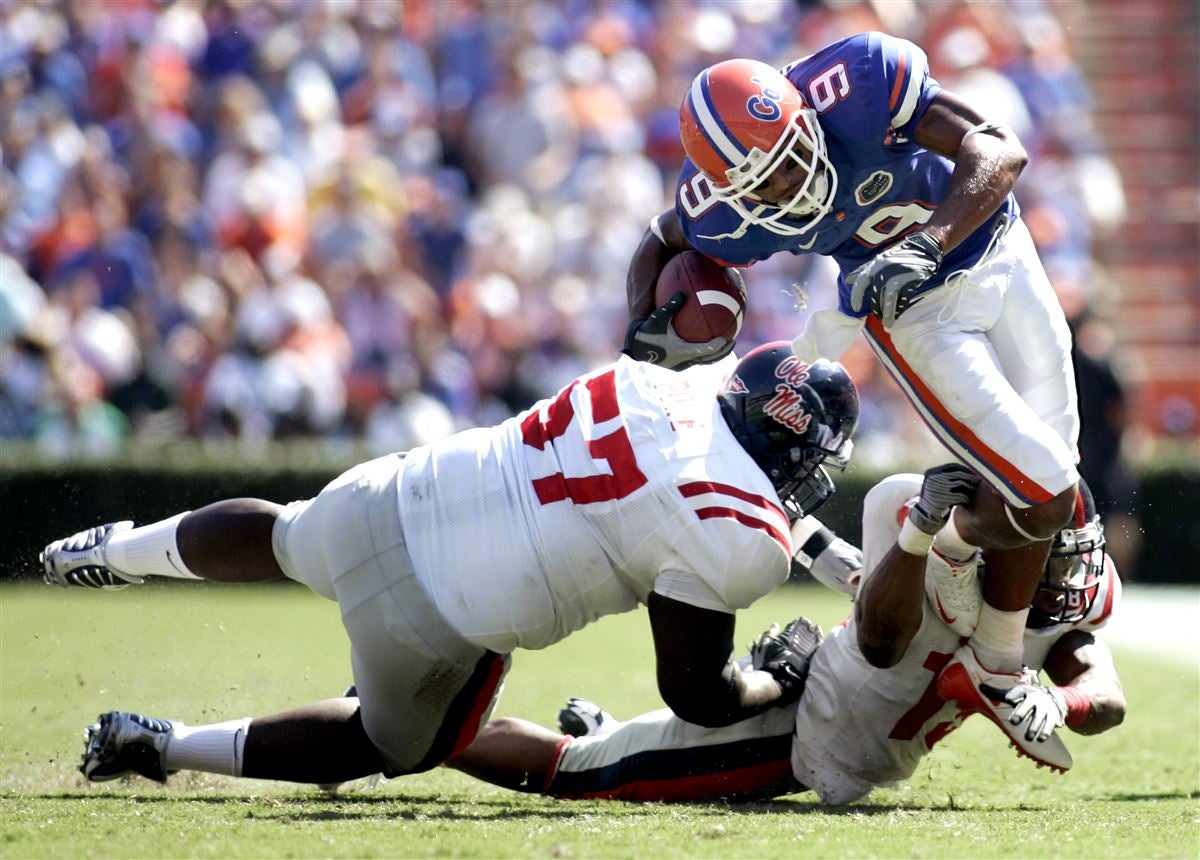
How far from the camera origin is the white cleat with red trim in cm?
472

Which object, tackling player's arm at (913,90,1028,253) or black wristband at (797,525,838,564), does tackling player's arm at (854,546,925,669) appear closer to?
black wristband at (797,525,838,564)

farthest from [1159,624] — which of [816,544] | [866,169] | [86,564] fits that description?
[86,564]

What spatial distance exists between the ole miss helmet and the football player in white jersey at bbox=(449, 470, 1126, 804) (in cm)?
29

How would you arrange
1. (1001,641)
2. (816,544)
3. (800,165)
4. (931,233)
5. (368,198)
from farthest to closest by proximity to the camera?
(368,198), (816,544), (1001,641), (800,165), (931,233)

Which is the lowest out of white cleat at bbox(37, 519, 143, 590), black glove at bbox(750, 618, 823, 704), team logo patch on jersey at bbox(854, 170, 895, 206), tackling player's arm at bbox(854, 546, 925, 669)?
black glove at bbox(750, 618, 823, 704)

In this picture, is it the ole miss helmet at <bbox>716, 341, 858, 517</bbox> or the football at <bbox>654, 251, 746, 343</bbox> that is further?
the football at <bbox>654, 251, 746, 343</bbox>

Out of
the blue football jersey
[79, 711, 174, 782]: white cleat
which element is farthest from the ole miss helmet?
[79, 711, 174, 782]: white cleat

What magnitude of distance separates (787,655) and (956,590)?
0.52m

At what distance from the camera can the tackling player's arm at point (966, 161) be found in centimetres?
440

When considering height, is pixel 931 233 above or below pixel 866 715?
above

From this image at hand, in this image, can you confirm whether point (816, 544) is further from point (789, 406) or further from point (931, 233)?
point (931, 233)

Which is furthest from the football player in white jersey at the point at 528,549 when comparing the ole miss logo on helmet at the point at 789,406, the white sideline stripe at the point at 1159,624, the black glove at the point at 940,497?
the white sideline stripe at the point at 1159,624

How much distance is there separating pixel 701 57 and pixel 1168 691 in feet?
26.6

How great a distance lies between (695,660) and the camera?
4.48m
